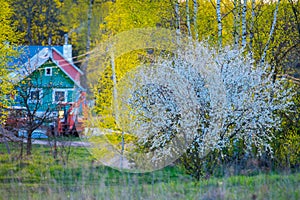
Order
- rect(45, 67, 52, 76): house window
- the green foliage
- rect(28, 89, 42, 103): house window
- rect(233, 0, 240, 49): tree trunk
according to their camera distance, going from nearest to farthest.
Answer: rect(233, 0, 240, 49): tree trunk → rect(28, 89, 42, 103): house window → rect(45, 67, 52, 76): house window → the green foliage


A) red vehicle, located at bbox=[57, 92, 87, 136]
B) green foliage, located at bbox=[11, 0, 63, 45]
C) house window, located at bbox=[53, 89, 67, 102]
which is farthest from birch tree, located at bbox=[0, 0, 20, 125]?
green foliage, located at bbox=[11, 0, 63, 45]

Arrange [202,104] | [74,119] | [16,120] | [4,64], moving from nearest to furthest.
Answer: [202,104]
[16,120]
[4,64]
[74,119]

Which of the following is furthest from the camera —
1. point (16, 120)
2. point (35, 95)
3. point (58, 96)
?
point (58, 96)

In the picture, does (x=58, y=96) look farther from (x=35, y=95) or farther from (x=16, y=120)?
(x=16, y=120)

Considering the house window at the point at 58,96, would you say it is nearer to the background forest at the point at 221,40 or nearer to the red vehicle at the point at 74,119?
the red vehicle at the point at 74,119

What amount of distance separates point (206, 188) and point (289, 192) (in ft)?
2.80

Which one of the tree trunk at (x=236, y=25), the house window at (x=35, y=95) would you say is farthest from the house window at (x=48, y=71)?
the tree trunk at (x=236, y=25)

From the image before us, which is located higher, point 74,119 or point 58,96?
point 58,96

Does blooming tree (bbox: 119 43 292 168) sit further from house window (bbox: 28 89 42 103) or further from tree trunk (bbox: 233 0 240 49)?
house window (bbox: 28 89 42 103)

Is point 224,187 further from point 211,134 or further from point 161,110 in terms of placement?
point 161,110

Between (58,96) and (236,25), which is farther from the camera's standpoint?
(58,96)

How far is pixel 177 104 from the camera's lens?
9625 mm

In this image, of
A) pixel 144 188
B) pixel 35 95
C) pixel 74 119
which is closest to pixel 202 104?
pixel 144 188

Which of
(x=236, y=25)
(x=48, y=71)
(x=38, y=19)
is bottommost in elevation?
(x=236, y=25)
